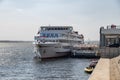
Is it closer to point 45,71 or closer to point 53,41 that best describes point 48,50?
point 53,41

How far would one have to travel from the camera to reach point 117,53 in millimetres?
63562

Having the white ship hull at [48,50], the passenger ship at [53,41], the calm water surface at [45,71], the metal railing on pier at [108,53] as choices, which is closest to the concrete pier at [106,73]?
the calm water surface at [45,71]

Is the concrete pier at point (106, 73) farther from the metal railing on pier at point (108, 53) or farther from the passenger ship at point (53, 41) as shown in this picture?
the passenger ship at point (53, 41)

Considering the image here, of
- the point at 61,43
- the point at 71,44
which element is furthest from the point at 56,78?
the point at 71,44

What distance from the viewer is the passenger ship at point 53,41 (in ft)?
269

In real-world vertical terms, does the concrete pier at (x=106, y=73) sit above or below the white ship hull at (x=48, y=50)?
above

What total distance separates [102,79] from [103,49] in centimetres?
3327

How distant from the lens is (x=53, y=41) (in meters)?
87.0

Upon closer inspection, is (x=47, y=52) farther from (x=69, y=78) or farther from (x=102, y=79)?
(x=102, y=79)

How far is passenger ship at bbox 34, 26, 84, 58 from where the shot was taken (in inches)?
3233

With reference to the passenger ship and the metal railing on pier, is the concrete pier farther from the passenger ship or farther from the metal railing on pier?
the passenger ship

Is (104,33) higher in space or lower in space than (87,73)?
higher

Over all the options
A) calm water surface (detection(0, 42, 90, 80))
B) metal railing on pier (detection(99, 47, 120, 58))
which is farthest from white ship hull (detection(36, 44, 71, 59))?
metal railing on pier (detection(99, 47, 120, 58))

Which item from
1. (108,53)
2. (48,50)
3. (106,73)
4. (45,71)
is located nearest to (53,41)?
(48,50)
